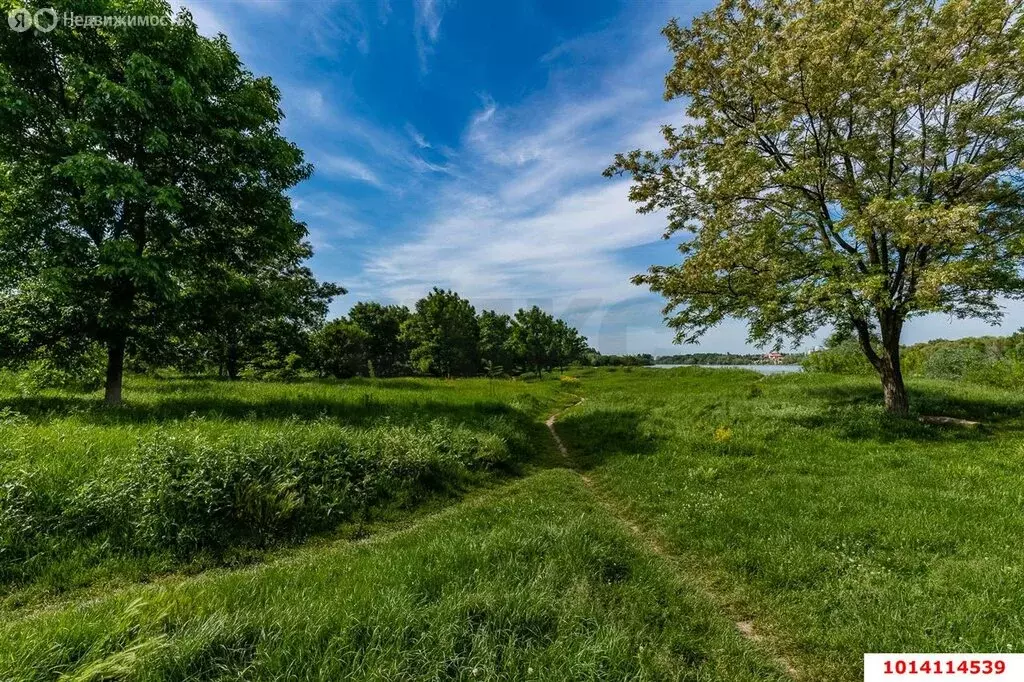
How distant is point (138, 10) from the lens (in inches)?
434

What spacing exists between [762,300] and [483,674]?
14.7 metres

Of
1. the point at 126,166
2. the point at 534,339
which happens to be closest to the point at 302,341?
the point at 126,166

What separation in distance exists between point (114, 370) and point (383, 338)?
2155 inches

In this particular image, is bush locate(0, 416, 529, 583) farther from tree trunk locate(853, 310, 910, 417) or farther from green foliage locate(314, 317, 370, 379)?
green foliage locate(314, 317, 370, 379)

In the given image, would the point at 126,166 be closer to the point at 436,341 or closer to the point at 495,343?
the point at 436,341

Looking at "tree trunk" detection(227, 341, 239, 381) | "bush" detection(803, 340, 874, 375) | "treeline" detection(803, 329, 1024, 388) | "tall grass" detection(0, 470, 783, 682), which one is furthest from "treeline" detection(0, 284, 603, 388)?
"bush" detection(803, 340, 874, 375)

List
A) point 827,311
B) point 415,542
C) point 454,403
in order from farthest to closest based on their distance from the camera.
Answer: point 454,403 < point 827,311 < point 415,542

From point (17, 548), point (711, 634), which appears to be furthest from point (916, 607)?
point (17, 548)

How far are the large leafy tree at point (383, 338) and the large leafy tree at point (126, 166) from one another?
5172 centimetres

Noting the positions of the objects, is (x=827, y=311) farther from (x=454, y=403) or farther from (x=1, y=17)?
(x=1, y=17)

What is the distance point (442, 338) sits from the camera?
195 ft

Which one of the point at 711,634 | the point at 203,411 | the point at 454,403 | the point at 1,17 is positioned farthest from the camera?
the point at 454,403

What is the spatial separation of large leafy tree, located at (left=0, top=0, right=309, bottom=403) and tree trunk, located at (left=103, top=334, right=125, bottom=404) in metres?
0.03

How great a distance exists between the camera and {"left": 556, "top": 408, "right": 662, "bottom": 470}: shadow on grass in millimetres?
13234
